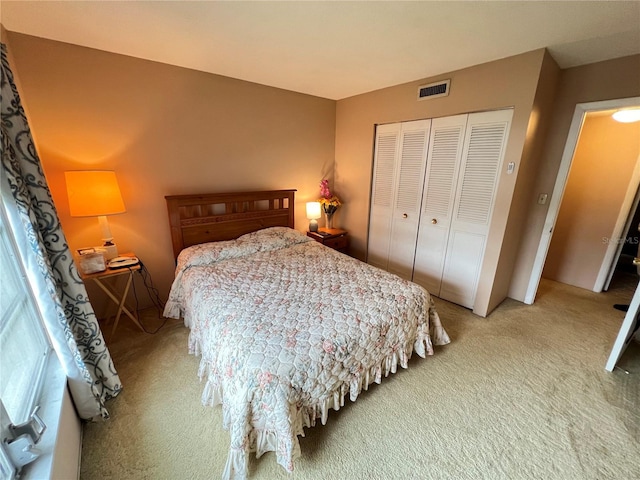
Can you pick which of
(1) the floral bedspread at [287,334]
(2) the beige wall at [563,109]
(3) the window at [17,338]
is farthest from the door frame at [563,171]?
(3) the window at [17,338]

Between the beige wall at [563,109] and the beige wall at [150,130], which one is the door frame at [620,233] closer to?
the beige wall at [563,109]

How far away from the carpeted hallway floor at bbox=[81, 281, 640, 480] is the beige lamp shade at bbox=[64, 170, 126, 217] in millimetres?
1102

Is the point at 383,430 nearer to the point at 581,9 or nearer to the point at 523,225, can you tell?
the point at 523,225

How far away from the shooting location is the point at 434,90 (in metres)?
2.56

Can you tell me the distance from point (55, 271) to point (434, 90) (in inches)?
Result: 127

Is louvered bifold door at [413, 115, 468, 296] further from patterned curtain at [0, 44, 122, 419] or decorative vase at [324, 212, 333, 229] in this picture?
patterned curtain at [0, 44, 122, 419]

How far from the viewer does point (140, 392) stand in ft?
5.59

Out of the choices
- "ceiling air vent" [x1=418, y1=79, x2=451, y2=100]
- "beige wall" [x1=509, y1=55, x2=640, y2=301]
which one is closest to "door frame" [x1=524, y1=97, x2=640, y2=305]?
"beige wall" [x1=509, y1=55, x2=640, y2=301]

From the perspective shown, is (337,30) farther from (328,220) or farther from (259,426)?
(259,426)

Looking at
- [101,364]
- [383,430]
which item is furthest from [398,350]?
[101,364]

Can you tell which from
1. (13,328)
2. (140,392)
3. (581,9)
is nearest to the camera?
(13,328)

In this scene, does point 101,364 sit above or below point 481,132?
below

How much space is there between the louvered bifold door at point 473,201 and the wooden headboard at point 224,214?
1.93m

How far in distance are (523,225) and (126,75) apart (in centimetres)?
398
